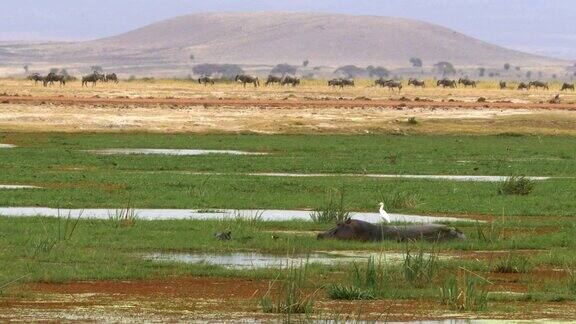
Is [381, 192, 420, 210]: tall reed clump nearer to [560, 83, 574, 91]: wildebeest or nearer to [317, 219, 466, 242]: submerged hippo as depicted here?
[317, 219, 466, 242]: submerged hippo

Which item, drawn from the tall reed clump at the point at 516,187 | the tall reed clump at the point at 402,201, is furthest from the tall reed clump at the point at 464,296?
the tall reed clump at the point at 516,187

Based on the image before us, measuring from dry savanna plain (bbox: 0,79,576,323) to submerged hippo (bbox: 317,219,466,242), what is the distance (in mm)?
274

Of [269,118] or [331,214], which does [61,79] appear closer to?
[269,118]

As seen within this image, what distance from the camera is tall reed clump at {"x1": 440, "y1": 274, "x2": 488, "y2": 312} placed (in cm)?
1335

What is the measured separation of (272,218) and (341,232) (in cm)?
→ 287

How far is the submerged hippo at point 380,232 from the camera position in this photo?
60.5 feet

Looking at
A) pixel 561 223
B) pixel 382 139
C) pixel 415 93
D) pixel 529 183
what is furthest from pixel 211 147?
pixel 415 93

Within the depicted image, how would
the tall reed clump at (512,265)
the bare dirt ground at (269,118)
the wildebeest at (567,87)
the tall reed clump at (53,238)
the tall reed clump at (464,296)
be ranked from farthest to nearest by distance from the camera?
the wildebeest at (567,87), the bare dirt ground at (269,118), the tall reed clump at (53,238), the tall reed clump at (512,265), the tall reed clump at (464,296)

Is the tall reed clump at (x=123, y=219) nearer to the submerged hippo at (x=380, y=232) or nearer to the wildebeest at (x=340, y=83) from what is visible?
the submerged hippo at (x=380, y=232)

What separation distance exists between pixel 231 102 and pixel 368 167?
2827 centimetres

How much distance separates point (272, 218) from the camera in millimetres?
21281

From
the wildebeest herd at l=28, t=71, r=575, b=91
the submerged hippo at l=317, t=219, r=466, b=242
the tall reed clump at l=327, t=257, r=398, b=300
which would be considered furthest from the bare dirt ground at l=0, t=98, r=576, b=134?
the tall reed clump at l=327, t=257, r=398, b=300

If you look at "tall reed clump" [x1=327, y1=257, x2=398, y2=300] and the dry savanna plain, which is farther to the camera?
"tall reed clump" [x1=327, y1=257, x2=398, y2=300]

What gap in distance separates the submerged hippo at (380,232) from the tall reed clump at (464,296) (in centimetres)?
429
